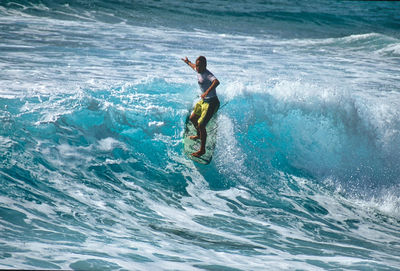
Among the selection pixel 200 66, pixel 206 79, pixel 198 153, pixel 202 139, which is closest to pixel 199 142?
pixel 198 153

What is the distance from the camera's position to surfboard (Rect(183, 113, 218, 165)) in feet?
26.5

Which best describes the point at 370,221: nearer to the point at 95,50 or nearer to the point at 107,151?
the point at 107,151

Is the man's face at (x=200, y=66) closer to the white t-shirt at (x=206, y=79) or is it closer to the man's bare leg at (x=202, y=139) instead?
the white t-shirt at (x=206, y=79)

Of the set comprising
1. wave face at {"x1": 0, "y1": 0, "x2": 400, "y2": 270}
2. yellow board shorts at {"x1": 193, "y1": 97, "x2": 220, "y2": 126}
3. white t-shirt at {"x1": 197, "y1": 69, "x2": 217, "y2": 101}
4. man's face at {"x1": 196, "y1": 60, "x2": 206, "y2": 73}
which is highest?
man's face at {"x1": 196, "y1": 60, "x2": 206, "y2": 73}

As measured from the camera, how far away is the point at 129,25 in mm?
21406

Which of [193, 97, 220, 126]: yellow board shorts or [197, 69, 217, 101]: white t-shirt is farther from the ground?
[197, 69, 217, 101]: white t-shirt

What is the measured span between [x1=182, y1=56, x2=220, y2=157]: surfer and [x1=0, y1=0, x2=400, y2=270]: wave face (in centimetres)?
79

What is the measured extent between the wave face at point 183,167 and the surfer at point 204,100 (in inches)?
30.9

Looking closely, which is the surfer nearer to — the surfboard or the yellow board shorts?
the yellow board shorts

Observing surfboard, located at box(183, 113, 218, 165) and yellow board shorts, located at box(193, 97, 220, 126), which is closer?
yellow board shorts, located at box(193, 97, 220, 126)

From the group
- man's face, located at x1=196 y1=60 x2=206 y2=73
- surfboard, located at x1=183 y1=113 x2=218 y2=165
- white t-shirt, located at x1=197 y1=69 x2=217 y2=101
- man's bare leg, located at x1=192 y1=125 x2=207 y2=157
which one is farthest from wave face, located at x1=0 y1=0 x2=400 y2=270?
man's face, located at x1=196 y1=60 x2=206 y2=73

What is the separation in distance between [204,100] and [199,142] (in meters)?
1.00

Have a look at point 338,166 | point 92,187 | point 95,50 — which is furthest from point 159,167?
point 95,50

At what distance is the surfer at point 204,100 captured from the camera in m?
7.20
